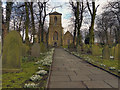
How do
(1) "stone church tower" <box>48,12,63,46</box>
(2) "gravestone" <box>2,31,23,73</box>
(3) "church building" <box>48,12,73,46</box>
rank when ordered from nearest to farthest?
(2) "gravestone" <box>2,31,23,73</box> → (3) "church building" <box>48,12,73,46</box> → (1) "stone church tower" <box>48,12,63,46</box>

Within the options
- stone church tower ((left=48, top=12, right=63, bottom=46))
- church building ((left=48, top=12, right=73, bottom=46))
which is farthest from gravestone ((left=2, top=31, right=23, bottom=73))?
stone church tower ((left=48, top=12, right=63, bottom=46))

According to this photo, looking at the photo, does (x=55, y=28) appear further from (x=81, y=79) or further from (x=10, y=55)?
(x=81, y=79)

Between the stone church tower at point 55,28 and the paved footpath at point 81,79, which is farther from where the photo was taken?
the stone church tower at point 55,28

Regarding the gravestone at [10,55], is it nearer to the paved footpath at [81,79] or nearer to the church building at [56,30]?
the paved footpath at [81,79]

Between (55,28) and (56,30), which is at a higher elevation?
(55,28)

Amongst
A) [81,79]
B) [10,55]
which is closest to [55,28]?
[10,55]

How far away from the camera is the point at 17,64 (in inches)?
214

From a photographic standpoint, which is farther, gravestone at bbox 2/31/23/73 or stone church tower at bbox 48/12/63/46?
stone church tower at bbox 48/12/63/46

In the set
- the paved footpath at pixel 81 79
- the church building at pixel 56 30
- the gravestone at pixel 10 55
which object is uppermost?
the church building at pixel 56 30

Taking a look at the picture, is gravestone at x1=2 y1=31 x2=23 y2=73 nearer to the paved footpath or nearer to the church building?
the paved footpath

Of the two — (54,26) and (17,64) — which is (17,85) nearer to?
(17,64)

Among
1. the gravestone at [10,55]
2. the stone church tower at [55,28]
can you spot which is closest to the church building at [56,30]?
the stone church tower at [55,28]

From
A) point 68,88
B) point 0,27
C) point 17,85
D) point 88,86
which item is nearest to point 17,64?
point 17,85

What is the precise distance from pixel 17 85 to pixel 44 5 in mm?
17869
